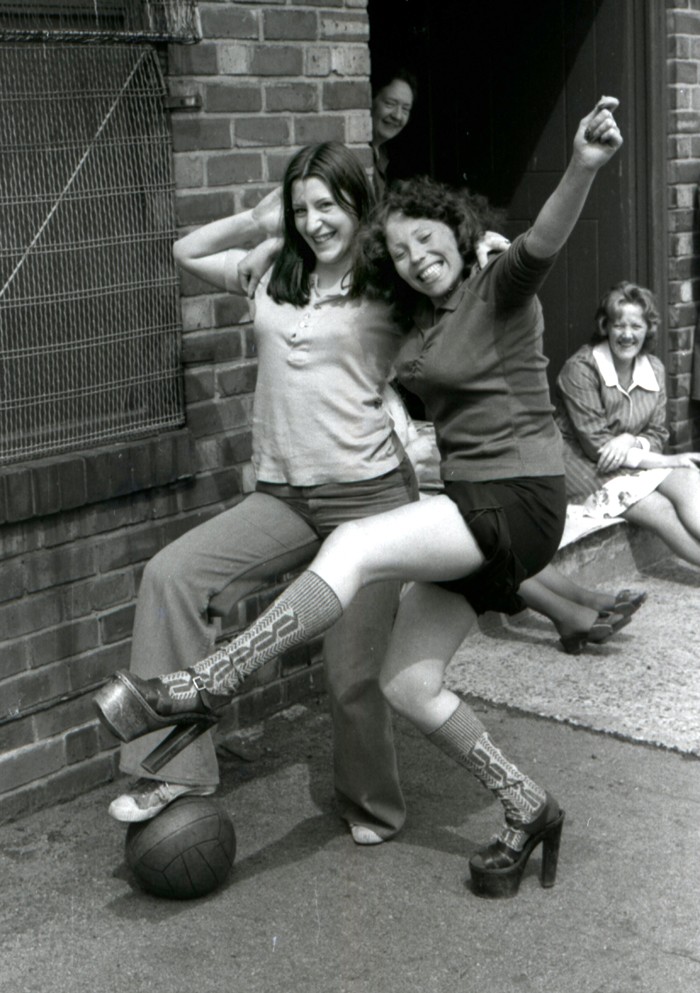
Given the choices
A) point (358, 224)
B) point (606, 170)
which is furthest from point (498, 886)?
point (606, 170)

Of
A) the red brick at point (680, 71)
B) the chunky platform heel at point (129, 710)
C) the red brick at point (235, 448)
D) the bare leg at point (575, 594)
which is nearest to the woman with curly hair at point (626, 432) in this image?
the bare leg at point (575, 594)

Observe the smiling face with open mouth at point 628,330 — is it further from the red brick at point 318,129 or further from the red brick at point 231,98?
the red brick at point 231,98

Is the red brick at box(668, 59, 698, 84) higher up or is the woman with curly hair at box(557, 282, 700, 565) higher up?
the red brick at box(668, 59, 698, 84)

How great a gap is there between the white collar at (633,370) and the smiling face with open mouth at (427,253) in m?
2.94

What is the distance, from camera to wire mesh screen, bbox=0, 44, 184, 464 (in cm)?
444

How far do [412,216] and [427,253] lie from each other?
108 mm

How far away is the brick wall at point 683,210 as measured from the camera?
715 centimetres

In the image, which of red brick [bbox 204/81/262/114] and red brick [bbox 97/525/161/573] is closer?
red brick [bbox 97/525/161/573]

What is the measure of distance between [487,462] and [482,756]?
2.50 feet

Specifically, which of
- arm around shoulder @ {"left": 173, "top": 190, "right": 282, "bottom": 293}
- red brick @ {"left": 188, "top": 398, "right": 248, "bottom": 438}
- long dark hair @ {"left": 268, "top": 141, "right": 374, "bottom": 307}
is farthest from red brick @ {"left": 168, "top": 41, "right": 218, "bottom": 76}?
red brick @ {"left": 188, "top": 398, "right": 248, "bottom": 438}

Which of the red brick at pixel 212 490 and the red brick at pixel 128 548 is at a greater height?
the red brick at pixel 212 490

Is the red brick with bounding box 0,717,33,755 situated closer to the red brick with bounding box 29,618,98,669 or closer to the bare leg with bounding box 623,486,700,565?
the red brick with bounding box 29,618,98,669

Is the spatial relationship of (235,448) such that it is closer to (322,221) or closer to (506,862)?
(322,221)

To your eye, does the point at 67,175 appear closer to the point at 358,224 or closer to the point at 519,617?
the point at 358,224
